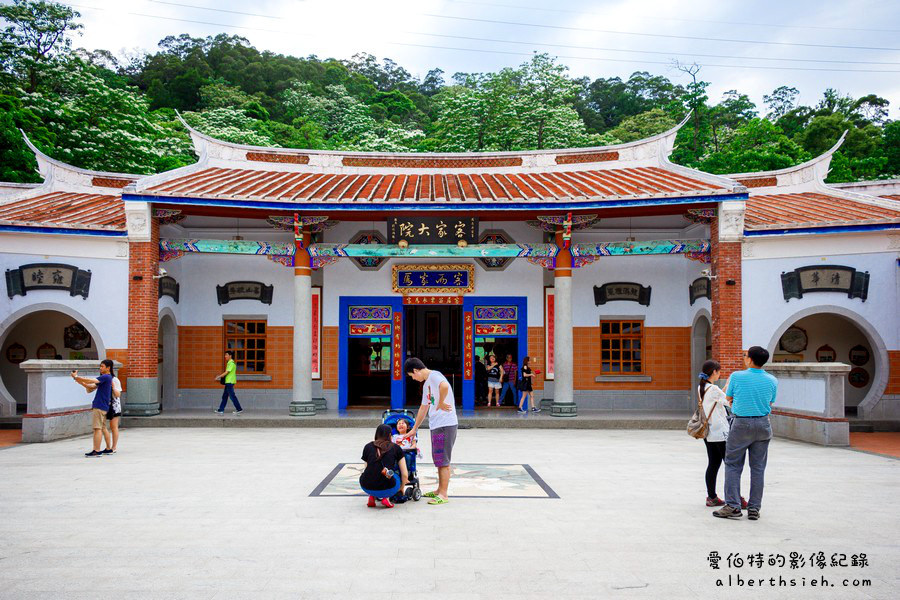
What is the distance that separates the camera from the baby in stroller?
6785 millimetres

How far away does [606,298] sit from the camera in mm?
15750

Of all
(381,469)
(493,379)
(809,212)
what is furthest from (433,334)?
(381,469)

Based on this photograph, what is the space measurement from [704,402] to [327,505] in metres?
3.78

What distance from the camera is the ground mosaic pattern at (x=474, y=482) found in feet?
23.5

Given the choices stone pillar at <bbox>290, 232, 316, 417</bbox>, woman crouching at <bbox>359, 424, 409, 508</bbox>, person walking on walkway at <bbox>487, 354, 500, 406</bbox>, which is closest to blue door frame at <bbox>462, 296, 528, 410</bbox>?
person walking on walkway at <bbox>487, 354, 500, 406</bbox>

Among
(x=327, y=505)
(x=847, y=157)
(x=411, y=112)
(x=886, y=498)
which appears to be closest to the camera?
(x=327, y=505)

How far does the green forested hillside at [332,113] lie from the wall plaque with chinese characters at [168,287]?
12099mm

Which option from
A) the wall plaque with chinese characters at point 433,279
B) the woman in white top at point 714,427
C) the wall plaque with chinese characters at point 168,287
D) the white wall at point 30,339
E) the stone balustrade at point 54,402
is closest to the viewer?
the woman in white top at point 714,427

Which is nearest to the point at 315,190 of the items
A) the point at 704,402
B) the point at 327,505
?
the point at 327,505

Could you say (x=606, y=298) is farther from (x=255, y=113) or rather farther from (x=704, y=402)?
(x=255, y=113)

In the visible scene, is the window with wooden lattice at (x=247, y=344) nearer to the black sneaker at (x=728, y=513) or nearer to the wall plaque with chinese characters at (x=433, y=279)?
the wall plaque with chinese characters at (x=433, y=279)

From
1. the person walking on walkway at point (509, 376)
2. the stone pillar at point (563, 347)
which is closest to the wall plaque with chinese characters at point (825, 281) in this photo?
the stone pillar at point (563, 347)

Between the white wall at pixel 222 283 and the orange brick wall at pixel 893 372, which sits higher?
the white wall at pixel 222 283

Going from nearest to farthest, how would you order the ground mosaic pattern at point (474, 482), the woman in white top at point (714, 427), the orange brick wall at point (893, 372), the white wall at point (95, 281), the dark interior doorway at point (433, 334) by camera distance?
the woman in white top at point (714, 427)
the ground mosaic pattern at point (474, 482)
the orange brick wall at point (893, 372)
the white wall at point (95, 281)
the dark interior doorway at point (433, 334)
